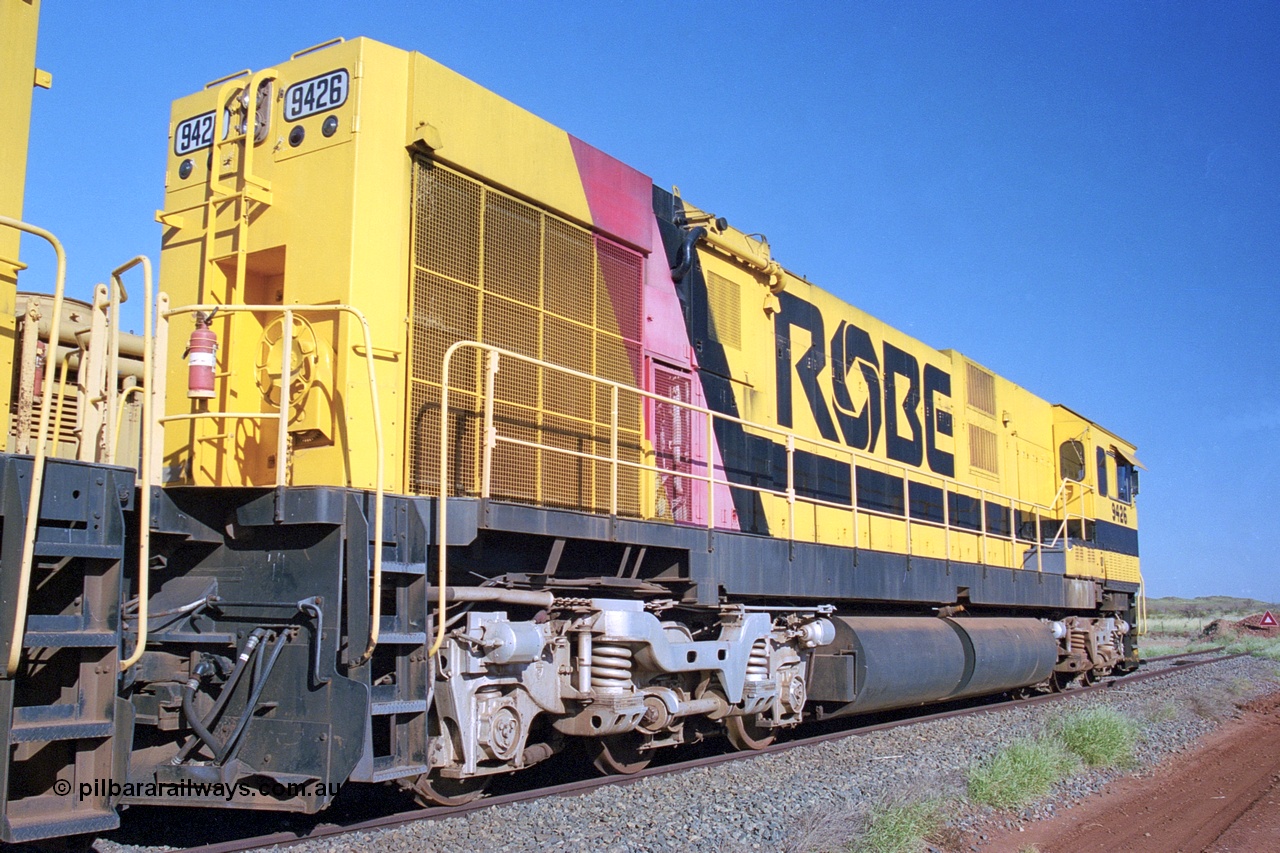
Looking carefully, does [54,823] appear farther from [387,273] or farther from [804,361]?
[804,361]

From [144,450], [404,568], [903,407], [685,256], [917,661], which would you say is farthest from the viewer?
[903,407]

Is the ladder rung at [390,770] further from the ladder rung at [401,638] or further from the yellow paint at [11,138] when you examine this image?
the yellow paint at [11,138]

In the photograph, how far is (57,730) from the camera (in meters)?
4.27

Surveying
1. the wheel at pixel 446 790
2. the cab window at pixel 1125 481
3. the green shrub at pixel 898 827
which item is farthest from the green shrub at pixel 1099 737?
the cab window at pixel 1125 481

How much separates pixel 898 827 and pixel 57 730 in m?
4.15

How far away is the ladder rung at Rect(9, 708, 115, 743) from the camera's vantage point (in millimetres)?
4148

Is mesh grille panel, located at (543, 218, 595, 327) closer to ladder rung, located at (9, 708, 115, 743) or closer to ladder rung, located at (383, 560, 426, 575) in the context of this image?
ladder rung, located at (383, 560, 426, 575)

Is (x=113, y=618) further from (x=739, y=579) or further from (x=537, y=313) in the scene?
(x=739, y=579)

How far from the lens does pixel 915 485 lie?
12.9 m

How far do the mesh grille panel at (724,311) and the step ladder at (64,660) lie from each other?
18.6 ft

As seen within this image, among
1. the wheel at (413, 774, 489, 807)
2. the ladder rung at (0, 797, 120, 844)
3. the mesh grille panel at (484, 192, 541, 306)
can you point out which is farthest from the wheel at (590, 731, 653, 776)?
the ladder rung at (0, 797, 120, 844)

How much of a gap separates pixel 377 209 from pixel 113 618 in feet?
9.22

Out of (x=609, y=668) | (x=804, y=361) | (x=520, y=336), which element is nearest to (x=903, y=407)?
(x=804, y=361)

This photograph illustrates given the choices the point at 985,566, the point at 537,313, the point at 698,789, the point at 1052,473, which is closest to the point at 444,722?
the point at 698,789
